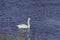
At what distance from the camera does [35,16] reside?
5.61m

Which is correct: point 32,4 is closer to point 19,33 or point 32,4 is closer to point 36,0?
point 36,0

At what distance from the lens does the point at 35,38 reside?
546cm

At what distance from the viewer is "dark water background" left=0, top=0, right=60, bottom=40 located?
560 centimetres

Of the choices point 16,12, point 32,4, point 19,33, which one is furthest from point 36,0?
point 19,33

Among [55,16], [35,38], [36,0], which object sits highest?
[36,0]

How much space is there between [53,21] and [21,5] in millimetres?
779

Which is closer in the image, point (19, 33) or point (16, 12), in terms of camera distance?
point (19, 33)

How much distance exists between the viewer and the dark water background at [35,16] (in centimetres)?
560

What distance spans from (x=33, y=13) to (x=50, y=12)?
0.37 meters

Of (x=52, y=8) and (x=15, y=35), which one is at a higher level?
(x=52, y=8)

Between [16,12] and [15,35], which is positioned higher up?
[16,12]

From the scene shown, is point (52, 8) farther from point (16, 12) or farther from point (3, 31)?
point (3, 31)

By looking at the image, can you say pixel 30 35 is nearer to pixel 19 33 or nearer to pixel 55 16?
pixel 19 33

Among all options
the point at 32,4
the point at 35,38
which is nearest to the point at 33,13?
the point at 32,4
